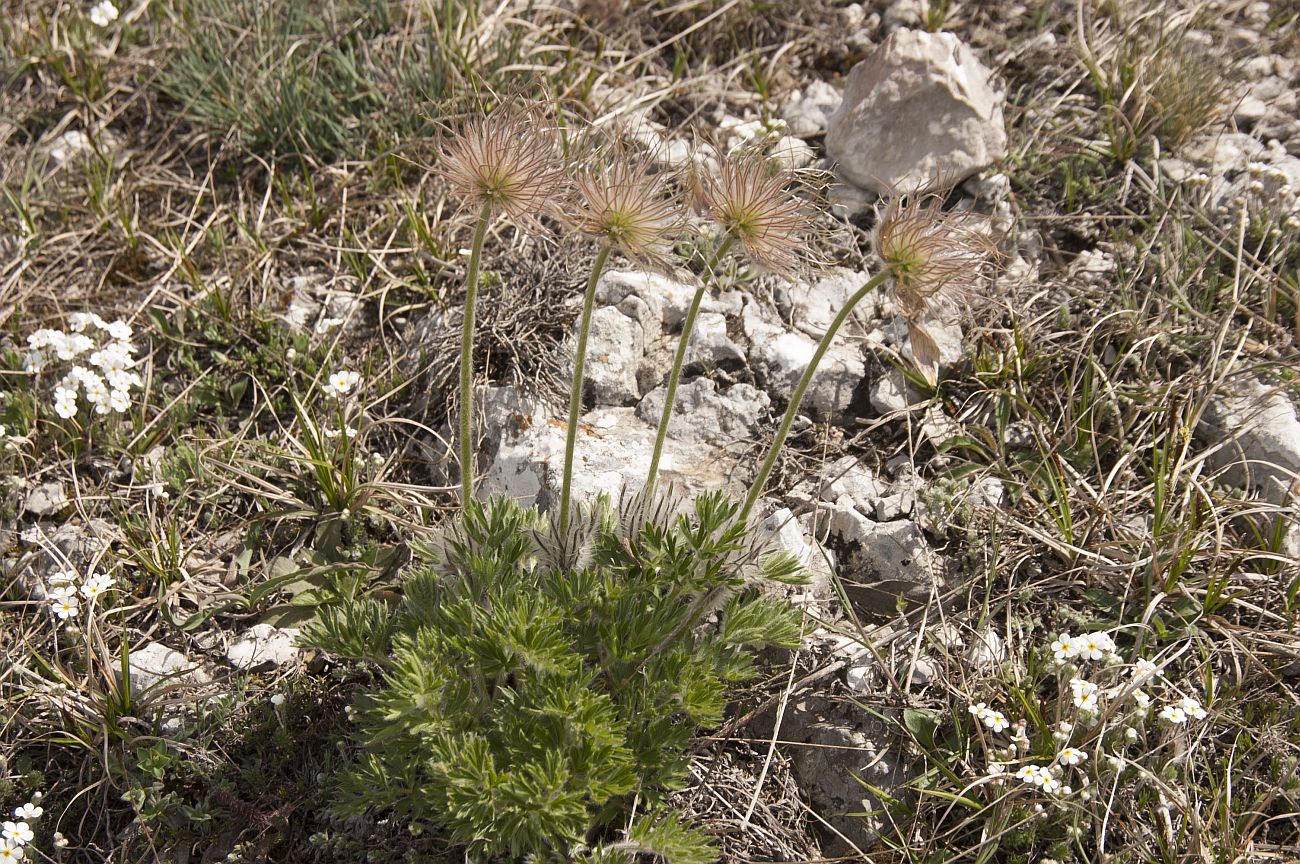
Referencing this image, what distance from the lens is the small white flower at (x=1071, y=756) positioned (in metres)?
2.88

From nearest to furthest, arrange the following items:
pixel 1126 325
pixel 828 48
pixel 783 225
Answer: pixel 783 225
pixel 1126 325
pixel 828 48

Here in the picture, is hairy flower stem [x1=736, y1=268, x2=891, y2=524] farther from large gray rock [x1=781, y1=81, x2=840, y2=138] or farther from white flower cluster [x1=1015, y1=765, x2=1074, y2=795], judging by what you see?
large gray rock [x1=781, y1=81, x2=840, y2=138]

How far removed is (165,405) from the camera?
4141 mm

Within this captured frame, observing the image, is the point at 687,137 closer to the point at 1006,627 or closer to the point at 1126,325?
the point at 1126,325

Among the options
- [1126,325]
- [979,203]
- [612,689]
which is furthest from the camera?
[979,203]

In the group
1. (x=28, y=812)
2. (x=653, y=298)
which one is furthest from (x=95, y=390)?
(x=653, y=298)

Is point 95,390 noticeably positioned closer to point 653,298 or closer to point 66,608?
point 66,608

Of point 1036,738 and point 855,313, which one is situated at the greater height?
point 855,313

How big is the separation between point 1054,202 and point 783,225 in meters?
2.32

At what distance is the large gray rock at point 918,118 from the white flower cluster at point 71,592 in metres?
3.35

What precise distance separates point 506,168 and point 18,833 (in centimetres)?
236

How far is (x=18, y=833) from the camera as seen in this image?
2.90m

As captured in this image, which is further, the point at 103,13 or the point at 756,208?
the point at 103,13

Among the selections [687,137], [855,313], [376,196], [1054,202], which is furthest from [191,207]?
[1054,202]
